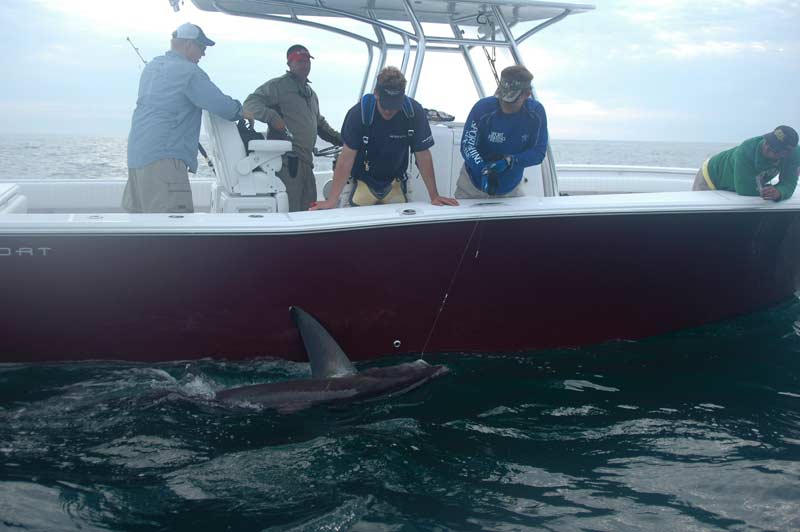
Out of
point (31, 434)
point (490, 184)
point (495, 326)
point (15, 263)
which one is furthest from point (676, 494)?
point (15, 263)

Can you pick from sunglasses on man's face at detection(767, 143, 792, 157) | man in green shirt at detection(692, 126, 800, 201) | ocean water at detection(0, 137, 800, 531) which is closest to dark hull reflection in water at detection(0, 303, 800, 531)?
ocean water at detection(0, 137, 800, 531)

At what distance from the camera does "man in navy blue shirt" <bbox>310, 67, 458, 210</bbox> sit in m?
5.14

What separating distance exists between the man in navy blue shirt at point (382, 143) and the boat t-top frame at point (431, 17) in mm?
565

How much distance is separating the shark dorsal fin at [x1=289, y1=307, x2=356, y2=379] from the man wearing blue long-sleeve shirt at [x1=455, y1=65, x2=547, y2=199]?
154 centimetres

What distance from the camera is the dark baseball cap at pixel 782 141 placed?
17.8 ft

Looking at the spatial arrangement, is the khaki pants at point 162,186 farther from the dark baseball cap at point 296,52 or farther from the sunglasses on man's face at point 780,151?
the sunglasses on man's face at point 780,151

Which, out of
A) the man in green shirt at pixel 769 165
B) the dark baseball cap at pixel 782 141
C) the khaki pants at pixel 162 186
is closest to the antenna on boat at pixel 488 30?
the man in green shirt at pixel 769 165

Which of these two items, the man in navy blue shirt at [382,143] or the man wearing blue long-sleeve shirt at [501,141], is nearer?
the man in navy blue shirt at [382,143]

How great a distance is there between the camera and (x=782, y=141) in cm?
543

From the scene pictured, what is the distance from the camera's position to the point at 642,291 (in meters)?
5.49

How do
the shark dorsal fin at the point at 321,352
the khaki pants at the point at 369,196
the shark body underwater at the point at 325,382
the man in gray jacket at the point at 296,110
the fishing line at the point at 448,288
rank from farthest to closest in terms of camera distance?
the man in gray jacket at the point at 296,110
the khaki pants at the point at 369,196
the fishing line at the point at 448,288
the shark dorsal fin at the point at 321,352
the shark body underwater at the point at 325,382

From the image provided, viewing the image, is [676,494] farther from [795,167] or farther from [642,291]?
[795,167]

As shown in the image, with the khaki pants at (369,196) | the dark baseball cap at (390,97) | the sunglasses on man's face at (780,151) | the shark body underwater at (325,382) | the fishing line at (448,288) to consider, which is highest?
the dark baseball cap at (390,97)

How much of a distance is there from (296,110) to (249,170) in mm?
769
